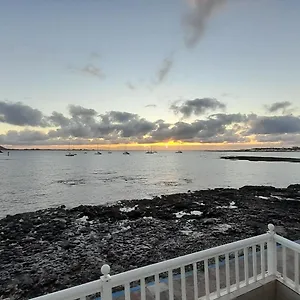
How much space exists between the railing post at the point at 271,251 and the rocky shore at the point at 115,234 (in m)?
5.06

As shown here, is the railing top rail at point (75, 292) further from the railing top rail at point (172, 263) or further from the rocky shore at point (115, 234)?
the rocky shore at point (115, 234)

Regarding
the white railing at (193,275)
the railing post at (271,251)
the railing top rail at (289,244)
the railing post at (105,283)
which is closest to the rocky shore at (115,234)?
the white railing at (193,275)

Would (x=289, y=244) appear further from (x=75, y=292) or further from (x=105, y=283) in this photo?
(x=75, y=292)

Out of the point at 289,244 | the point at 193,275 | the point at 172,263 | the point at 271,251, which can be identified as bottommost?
the point at 193,275

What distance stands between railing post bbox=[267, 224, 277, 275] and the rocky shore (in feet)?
16.6

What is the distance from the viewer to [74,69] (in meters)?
20.1

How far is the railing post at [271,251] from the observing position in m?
3.75

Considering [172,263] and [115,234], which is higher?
[172,263]

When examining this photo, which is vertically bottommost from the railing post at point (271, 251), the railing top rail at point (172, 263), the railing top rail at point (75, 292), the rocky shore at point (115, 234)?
the rocky shore at point (115, 234)

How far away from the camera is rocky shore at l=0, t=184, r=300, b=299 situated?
779 centimetres

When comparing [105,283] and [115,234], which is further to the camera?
[115,234]

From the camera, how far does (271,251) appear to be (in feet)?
12.6

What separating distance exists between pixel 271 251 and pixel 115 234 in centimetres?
890

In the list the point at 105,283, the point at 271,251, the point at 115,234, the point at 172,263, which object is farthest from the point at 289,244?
the point at 115,234
